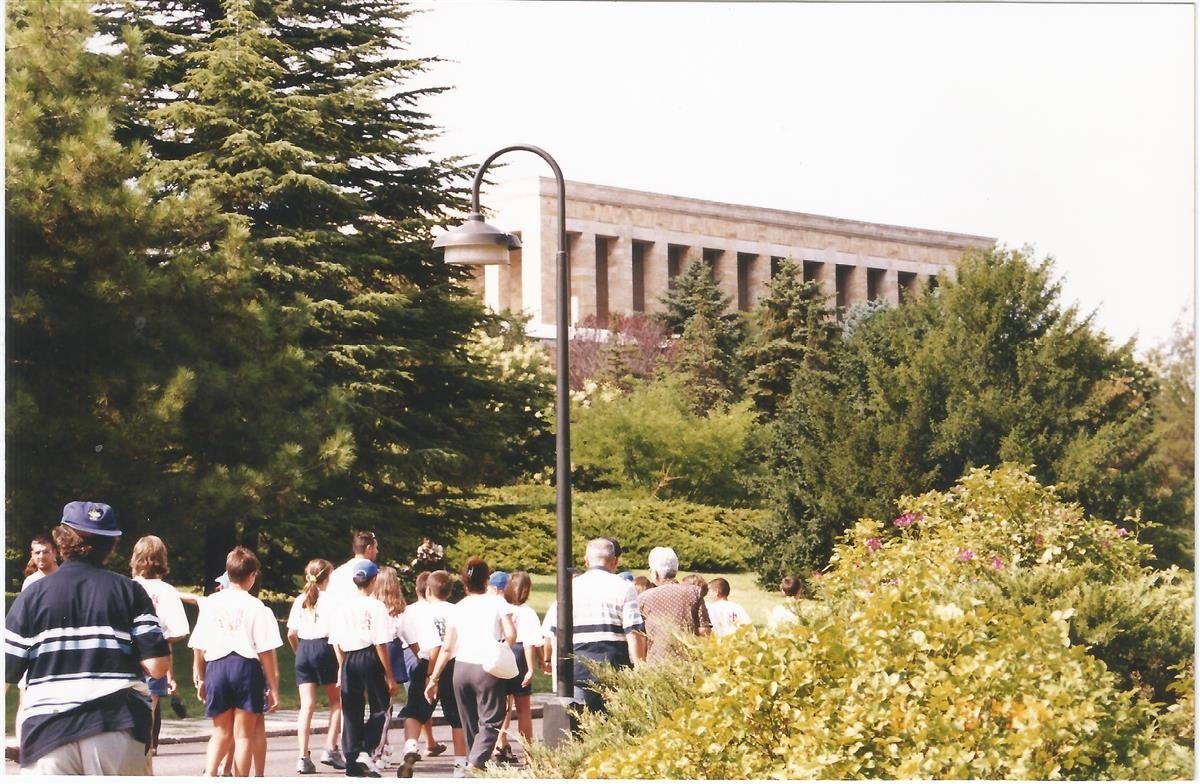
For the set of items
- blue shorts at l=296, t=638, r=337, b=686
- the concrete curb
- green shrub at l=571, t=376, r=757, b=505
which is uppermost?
green shrub at l=571, t=376, r=757, b=505

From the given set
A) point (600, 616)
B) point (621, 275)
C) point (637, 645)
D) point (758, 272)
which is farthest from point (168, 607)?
point (758, 272)

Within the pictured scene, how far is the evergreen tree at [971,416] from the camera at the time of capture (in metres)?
32.1

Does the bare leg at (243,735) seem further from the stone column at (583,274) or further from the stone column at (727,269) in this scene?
the stone column at (727,269)

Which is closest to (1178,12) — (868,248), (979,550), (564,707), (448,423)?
(979,550)

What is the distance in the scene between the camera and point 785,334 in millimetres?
49750

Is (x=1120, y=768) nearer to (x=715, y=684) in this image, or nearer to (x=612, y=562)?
(x=715, y=684)

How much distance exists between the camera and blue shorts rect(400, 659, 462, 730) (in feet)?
38.4

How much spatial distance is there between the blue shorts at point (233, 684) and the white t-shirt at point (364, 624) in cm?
150

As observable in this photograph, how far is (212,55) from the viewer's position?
24.7m

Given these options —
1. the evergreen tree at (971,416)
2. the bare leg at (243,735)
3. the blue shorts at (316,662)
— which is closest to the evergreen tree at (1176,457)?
the evergreen tree at (971,416)

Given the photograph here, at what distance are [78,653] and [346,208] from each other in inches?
781

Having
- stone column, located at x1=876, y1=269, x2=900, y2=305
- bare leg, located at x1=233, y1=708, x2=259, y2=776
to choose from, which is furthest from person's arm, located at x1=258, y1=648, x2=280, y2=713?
stone column, located at x1=876, y1=269, x2=900, y2=305

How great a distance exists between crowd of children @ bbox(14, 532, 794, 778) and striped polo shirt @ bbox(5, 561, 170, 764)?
245 centimetres

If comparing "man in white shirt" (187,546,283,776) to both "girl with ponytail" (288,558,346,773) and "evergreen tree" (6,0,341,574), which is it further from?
"evergreen tree" (6,0,341,574)
